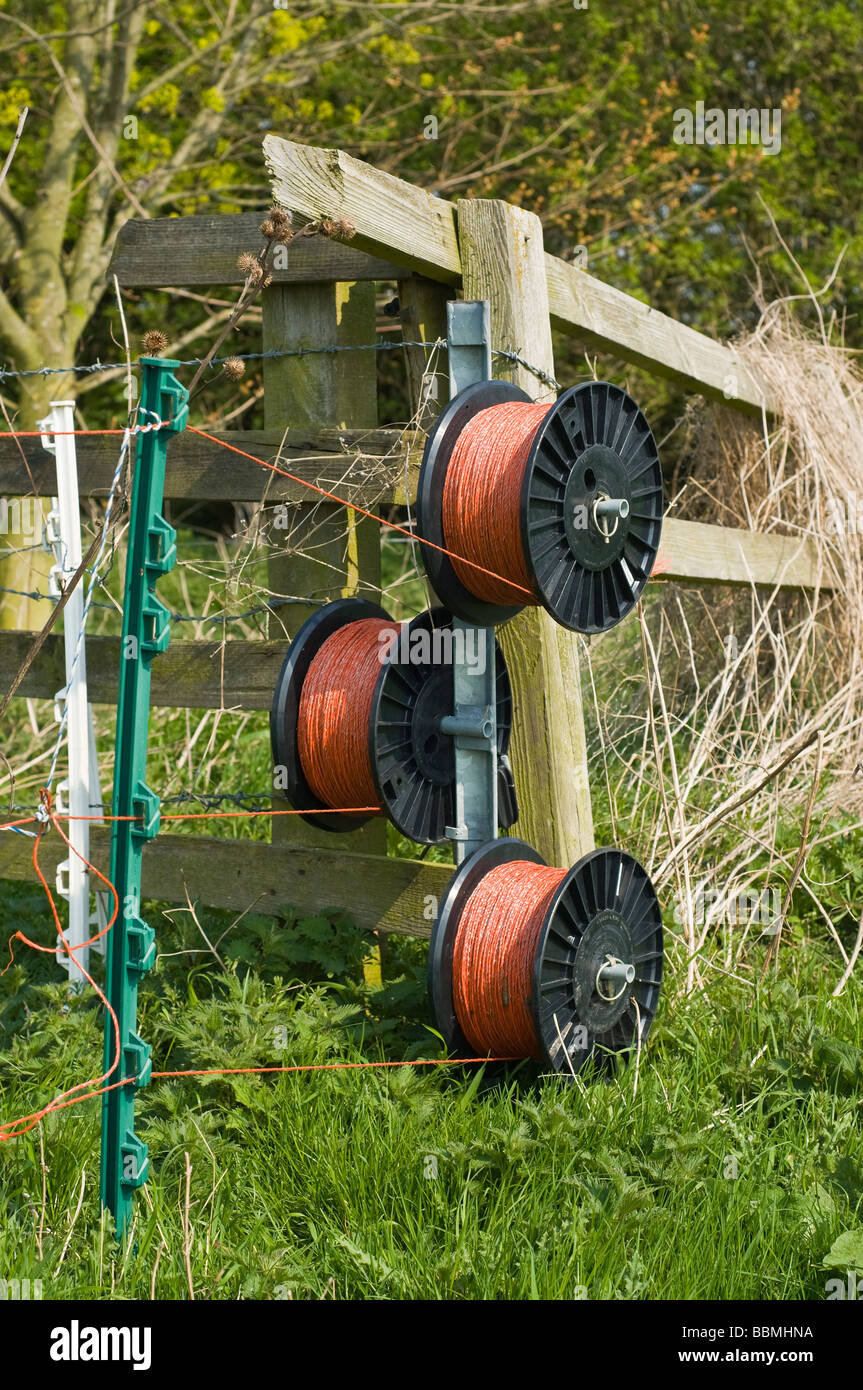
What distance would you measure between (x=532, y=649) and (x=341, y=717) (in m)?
0.58

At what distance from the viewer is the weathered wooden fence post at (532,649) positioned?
365 cm

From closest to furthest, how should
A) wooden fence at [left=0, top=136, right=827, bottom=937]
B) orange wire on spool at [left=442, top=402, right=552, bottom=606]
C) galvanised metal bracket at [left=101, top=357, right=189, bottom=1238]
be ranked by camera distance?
galvanised metal bracket at [left=101, top=357, right=189, bottom=1238] → orange wire on spool at [left=442, top=402, right=552, bottom=606] → wooden fence at [left=0, top=136, right=827, bottom=937]

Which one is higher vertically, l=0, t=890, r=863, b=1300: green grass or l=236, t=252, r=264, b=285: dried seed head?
l=236, t=252, r=264, b=285: dried seed head

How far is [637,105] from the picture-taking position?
37.0 feet

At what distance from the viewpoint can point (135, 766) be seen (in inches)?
105

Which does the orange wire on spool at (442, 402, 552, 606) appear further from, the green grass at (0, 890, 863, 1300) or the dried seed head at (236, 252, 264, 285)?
the green grass at (0, 890, 863, 1300)

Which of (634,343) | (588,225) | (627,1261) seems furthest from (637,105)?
(627,1261)

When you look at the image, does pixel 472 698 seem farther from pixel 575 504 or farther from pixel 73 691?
pixel 73 691

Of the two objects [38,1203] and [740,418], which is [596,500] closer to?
[38,1203]

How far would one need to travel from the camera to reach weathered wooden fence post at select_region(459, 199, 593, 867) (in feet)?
12.0

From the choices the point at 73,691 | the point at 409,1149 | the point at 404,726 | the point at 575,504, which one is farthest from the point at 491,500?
the point at 73,691

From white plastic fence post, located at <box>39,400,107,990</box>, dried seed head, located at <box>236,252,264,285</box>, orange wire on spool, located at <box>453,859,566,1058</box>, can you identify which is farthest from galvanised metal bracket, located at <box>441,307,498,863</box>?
white plastic fence post, located at <box>39,400,107,990</box>

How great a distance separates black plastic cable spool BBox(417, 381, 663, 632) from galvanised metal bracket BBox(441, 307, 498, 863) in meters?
0.10

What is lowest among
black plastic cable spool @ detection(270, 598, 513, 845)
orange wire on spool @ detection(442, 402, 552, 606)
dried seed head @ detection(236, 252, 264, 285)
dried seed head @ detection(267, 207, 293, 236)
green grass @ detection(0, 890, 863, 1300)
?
green grass @ detection(0, 890, 863, 1300)
